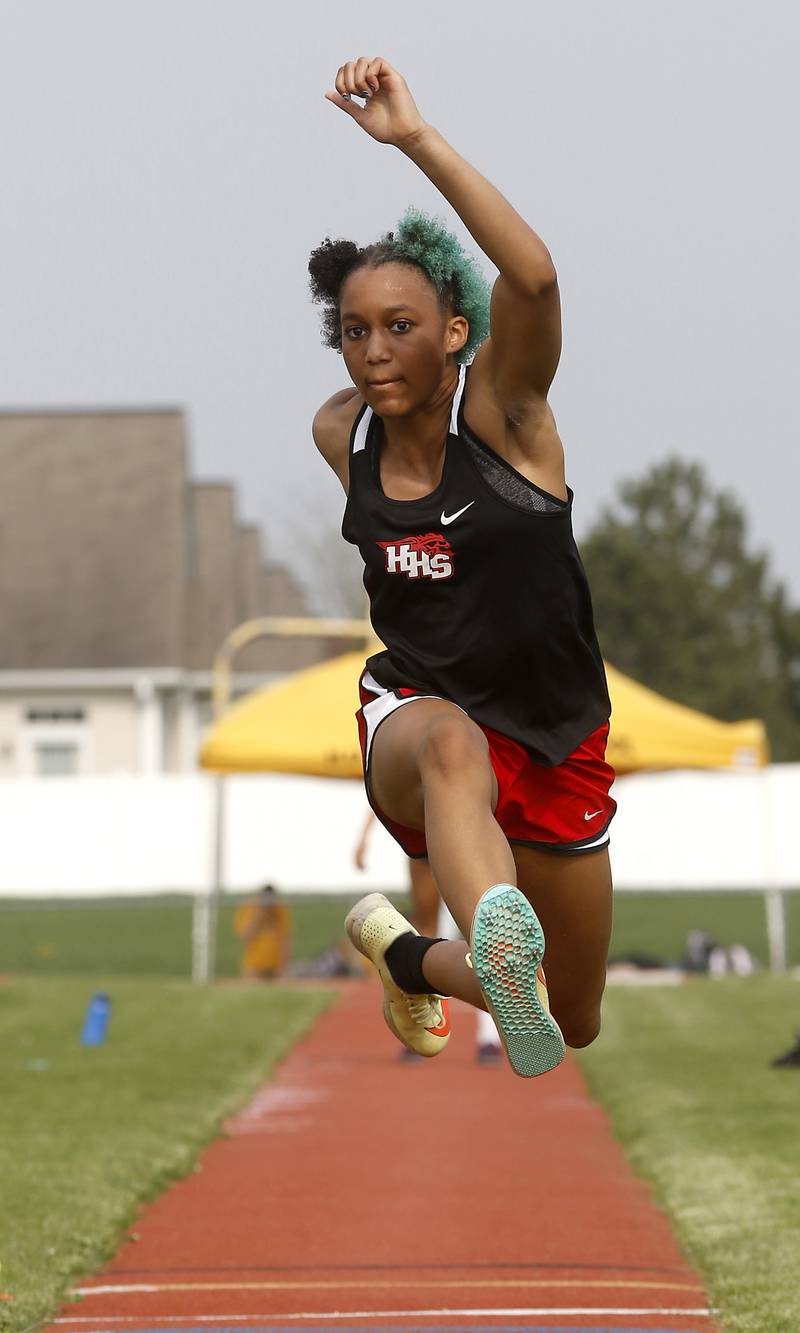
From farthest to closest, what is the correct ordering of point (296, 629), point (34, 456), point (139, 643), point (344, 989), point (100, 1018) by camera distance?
point (34, 456)
point (139, 643)
point (296, 629)
point (344, 989)
point (100, 1018)

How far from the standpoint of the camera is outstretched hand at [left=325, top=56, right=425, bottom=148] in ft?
14.6

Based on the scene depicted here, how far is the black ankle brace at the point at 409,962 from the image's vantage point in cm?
475

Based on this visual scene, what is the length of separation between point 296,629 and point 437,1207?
48.3ft

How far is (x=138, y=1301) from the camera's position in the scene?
6102mm

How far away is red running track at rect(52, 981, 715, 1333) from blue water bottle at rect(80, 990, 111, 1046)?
1.82 metres

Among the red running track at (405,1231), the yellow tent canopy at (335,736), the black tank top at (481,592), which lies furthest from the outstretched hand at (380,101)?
the yellow tent canopy at (335,736)

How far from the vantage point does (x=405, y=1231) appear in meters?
7.28

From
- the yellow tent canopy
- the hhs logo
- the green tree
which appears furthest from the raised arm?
the green tree

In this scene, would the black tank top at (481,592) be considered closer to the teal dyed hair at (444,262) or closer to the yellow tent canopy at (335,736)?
the teal dyed hair at (444,262)

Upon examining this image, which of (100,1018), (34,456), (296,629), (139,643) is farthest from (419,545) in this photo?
(34,456)

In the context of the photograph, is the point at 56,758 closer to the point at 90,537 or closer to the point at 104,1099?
the point at 90,537

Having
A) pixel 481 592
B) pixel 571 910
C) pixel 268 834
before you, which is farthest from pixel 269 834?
pixel 481 592

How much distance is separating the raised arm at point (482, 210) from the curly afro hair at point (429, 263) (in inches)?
10.6

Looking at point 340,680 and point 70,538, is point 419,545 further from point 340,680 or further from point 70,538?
point 70,538
